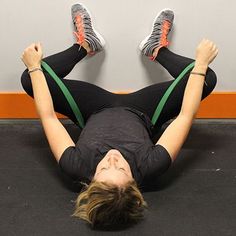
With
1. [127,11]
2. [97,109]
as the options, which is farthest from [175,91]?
[127,11]

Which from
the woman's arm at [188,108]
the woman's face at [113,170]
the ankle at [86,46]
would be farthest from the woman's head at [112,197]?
the ankle at [86,46]

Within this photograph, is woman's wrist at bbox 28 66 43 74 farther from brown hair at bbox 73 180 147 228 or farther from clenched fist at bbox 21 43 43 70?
brown hair at bbox 73 180 147 228

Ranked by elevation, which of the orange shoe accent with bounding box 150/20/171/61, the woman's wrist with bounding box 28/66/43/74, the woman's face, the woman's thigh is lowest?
the woman's face

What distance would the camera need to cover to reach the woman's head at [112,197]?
1.34 metres

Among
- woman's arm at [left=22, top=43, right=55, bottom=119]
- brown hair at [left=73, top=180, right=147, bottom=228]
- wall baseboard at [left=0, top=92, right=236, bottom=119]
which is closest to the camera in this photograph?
brown hair at [left=73, top=180, right=147, bottom=228]

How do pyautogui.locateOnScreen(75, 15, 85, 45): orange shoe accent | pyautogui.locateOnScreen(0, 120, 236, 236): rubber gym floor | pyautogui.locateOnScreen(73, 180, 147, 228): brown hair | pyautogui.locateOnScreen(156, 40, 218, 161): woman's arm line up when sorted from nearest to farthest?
pyautogui.locateOnScreen(73, 180, 147, 228): brown hair, pyautogui.locateOnScreen(0, 120, 236, 236): rubber gym floor, pyautogui.locateOnScreen(156, 40, 218, 161): woman's arm, pyautogui.locateOnScreen(75, 15, 85, 45): orange shoe accent

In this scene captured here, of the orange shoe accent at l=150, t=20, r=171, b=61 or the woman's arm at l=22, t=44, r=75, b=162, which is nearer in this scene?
the woman's arm at l=22, t=44, r=75, b=162

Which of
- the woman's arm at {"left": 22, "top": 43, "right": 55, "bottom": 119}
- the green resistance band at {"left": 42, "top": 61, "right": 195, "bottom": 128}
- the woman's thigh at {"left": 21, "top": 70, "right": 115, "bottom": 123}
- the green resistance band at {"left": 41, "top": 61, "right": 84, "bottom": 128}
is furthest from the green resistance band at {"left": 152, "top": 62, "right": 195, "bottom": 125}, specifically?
the woman's arm at {"left": 22, "top": 43, "right": 55, "bottom": 119}

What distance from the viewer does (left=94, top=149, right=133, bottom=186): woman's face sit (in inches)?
53.7

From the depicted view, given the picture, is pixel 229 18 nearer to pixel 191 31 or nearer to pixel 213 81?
pixel 191 31

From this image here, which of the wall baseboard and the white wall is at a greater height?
the white wall

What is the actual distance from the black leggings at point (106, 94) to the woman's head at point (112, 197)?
1.29ft

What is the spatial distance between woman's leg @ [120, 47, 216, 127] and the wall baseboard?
333 mm

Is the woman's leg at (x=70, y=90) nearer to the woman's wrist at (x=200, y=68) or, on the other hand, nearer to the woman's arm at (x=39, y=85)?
the woman's arm at (x=39, y=85)
